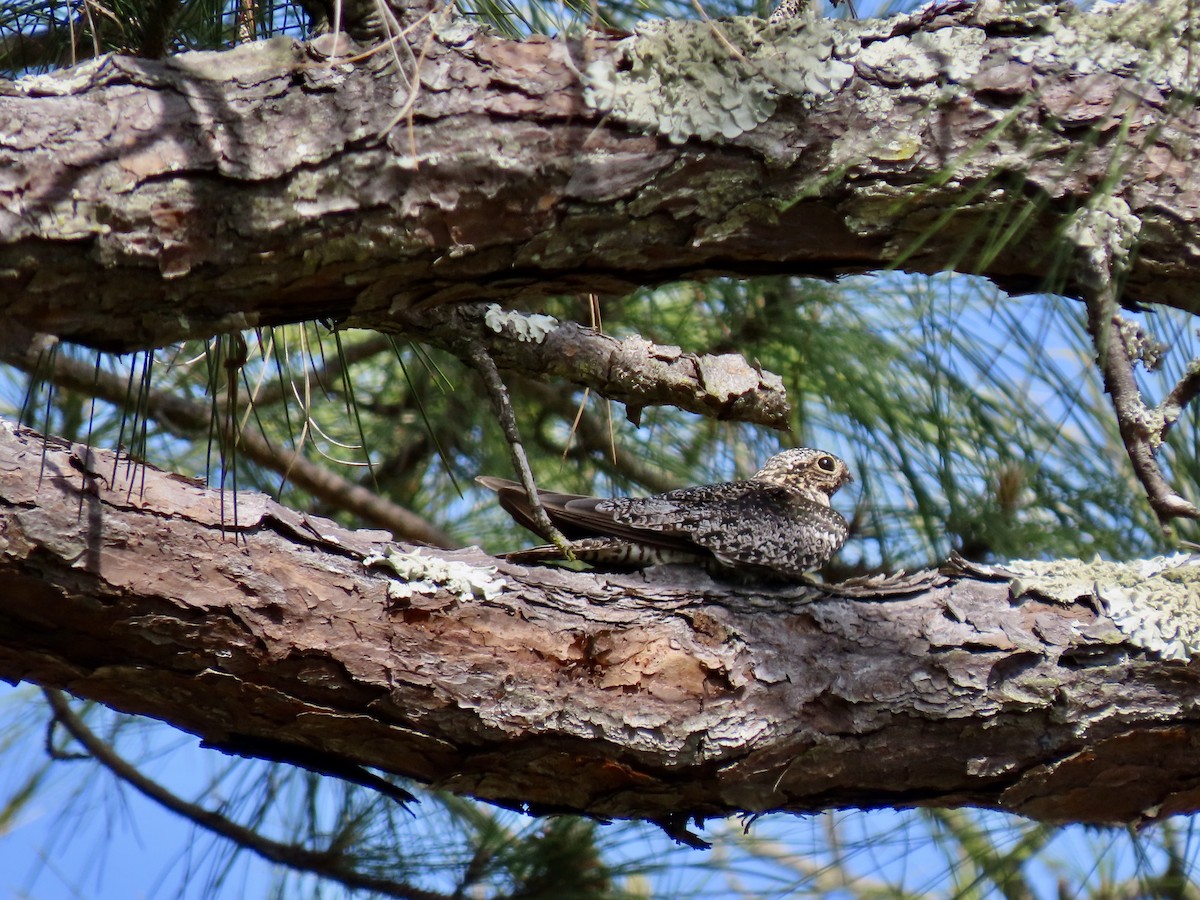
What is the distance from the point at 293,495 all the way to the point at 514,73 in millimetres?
2221

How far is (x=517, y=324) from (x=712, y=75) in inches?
18.9

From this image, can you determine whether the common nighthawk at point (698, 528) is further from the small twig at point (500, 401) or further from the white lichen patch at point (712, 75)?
the white lichen patch at point (712, 75)

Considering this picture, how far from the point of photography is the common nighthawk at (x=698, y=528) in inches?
83.4

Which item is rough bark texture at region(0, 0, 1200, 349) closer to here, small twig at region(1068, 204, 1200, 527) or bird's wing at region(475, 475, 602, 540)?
small twig at region(1068, 204, 1200, 527)

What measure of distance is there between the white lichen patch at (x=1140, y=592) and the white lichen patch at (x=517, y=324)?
0.88 m

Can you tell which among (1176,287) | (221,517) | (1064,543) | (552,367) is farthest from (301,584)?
(1064,543)

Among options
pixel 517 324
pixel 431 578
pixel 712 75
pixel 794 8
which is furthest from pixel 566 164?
pixel 431 578

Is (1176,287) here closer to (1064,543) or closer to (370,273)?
(370,273)

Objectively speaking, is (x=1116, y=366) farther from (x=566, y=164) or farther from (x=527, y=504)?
(x=527, y=504)

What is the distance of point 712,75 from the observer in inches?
53.2

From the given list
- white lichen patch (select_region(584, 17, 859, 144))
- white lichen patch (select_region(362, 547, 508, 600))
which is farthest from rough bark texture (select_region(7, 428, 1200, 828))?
white lichen patch (select_region(584, 17, 859, 144))

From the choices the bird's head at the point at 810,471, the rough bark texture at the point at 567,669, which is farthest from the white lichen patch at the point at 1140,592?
the bird's head at the point at 810,471

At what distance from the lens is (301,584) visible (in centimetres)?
165

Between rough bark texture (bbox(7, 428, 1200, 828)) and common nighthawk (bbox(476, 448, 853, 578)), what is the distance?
0.81ft
